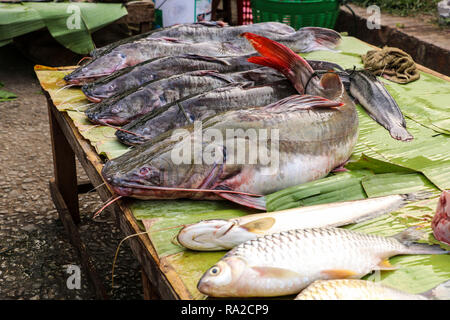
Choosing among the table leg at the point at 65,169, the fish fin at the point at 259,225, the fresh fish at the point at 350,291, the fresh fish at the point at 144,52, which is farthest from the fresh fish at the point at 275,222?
the table leg at the point at 65,169

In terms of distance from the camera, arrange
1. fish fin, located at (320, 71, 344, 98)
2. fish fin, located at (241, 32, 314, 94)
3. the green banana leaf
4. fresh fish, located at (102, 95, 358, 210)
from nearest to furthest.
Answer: fresh fish, located at (102, 95, 358, 210) → fish fin, located at (320, 71, 344, 98) → fish fin, located at (241, 32, 314, 94) → the green banana leaf

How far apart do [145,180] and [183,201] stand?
221mm

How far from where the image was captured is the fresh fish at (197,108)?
2680mm

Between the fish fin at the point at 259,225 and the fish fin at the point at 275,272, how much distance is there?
31 centimetres

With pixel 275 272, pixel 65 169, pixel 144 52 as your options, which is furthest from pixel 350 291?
pixel 65 169

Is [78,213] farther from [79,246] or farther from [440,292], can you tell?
[440,292]

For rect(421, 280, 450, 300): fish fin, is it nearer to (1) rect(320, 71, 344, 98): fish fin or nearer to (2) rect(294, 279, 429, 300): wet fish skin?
(2) rect(294, 279, 429, 300): wet fish skin

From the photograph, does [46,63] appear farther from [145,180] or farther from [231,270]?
[231,270]

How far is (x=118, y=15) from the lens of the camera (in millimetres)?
6797

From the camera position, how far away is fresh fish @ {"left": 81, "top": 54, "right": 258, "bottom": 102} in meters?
3.19

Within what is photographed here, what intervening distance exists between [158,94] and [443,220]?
175 centimetres

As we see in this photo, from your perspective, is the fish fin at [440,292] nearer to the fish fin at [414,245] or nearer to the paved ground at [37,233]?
the fish fin at [414,245]

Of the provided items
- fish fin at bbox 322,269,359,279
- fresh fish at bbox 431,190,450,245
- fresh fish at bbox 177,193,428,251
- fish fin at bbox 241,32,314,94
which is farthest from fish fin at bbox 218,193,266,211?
fish fin at bbox 241,32,314,94

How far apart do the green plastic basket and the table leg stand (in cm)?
282
